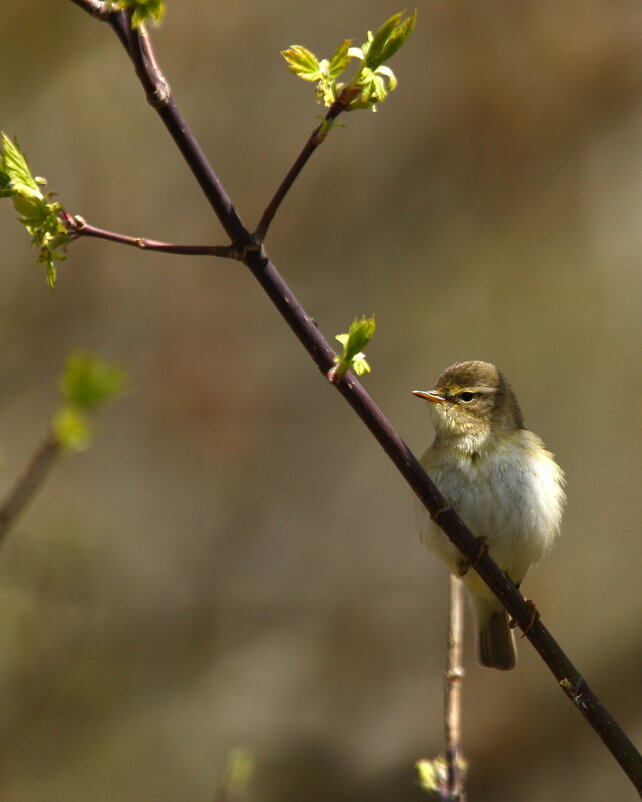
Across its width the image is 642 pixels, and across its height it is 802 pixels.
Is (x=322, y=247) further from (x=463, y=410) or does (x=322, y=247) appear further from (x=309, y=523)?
(x=463, y=410)

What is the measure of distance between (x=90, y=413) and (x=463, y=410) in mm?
2542

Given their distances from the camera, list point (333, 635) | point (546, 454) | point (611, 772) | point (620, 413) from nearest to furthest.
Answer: point (546, 454), point (611, 772), point (333, 635), point (620, 413)

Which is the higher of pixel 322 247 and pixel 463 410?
pixel 322 247

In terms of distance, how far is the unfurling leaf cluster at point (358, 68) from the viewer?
1.75m

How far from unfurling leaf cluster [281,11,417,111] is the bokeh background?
4780 mm

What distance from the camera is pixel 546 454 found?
431cm

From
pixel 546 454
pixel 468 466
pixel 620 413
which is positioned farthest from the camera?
pixel 620 413

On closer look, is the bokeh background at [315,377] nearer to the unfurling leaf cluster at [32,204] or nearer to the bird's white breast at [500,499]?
the bird's white breast at [500,499]

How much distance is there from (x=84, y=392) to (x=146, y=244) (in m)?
0.30

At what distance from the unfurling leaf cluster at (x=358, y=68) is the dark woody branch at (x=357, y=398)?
0.17 m

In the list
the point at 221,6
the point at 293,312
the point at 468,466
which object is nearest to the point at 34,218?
the point at 293,312

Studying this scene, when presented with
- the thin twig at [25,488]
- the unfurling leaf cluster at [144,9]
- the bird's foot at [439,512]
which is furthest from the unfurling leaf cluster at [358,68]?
the bird's foot at [439,512]

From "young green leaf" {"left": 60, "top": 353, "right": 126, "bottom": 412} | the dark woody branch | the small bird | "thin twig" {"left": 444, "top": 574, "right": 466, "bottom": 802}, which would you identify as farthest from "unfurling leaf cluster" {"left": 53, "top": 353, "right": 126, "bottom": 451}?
the small bird

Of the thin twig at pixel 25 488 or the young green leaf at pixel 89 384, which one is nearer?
the thin twig at pixel 25 488
